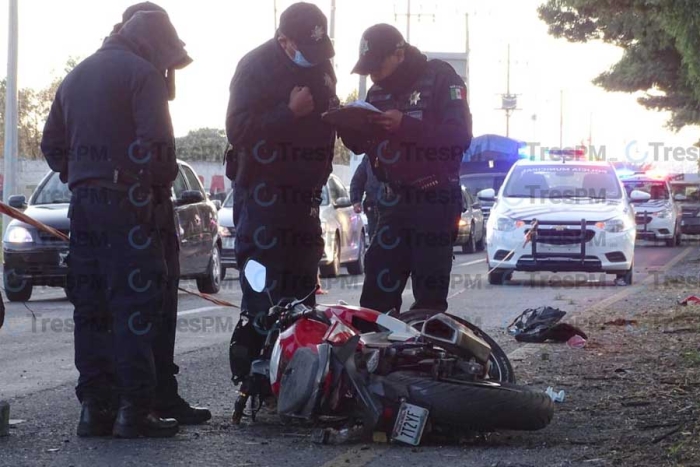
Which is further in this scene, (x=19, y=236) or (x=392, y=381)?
(x=19, y=236)

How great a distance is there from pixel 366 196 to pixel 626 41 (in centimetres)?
2797

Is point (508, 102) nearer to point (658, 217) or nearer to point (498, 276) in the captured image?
point (658, 217)

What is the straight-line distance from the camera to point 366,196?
7238mm

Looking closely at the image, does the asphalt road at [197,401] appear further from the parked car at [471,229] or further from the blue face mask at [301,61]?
the parked car at [471,229]

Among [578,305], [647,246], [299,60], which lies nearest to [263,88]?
[299,60]

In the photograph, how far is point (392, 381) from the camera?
560 cm

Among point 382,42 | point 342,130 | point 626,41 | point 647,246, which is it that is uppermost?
point 626,41

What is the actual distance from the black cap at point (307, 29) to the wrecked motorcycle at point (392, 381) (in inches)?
47.6

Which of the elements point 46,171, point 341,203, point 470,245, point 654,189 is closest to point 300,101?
point 341,203

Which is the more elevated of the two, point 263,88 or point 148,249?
point 263,88

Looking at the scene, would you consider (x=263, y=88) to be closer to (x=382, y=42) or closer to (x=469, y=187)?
(x=382, y=42)

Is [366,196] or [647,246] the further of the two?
[647,246]

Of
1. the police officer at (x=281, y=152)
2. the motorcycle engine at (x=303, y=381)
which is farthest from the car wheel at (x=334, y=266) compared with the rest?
the motorcycle engine at (x=303, y=381)

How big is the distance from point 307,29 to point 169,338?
1601mm
